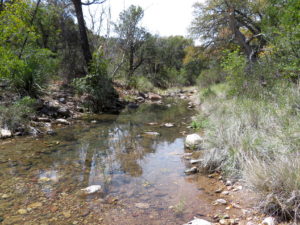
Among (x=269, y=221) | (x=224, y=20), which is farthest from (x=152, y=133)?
(x=224, y=20)

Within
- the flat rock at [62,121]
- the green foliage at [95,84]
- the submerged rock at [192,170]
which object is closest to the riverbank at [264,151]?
the submerged rock at [192,170]

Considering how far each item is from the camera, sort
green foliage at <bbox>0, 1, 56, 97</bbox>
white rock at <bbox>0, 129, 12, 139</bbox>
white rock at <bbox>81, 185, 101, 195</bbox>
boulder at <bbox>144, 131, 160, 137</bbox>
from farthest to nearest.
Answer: boulder at <bbox>144, 131, 160, 137</bbox>
green foliage at <bbox>0, 1, 56, 97</bbox>
white rock at <bbox>0, 129, 12, 139</bbox>
white rock at <bbox>81, 185, 101, 195</bbox>

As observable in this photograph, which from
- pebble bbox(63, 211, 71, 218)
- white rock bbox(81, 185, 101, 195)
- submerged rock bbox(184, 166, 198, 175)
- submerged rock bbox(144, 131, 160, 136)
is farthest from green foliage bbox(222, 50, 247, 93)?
pebble bbox(63, 211, 71, 218)

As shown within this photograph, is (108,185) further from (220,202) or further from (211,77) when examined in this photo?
(211,77)

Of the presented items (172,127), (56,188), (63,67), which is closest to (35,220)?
(56,188)

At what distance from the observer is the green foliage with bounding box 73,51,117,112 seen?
31.5ft

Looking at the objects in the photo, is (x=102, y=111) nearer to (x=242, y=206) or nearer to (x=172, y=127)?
(x=172, y=127)

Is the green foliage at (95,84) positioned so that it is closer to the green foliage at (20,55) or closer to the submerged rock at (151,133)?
the green foliage at (20,55)

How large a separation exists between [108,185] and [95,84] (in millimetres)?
7120

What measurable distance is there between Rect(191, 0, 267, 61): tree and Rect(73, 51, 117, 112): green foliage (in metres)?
7.90

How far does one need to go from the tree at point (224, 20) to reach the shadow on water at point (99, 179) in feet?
34.3

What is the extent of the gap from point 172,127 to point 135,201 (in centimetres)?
458

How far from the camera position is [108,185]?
3387 millimetres

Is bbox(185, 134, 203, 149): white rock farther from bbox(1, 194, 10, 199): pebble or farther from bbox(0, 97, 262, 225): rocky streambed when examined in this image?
bbox(1, 194, 10, 199): pebble
